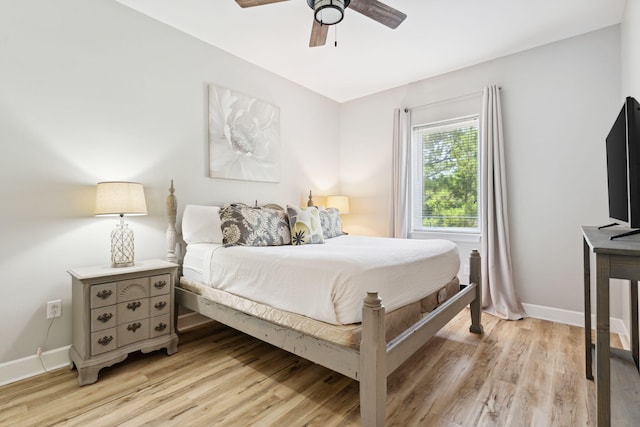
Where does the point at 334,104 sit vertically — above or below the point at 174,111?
above

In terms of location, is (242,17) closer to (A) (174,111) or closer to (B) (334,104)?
(A) (174,111)

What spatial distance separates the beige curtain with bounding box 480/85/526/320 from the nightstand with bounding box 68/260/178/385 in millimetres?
3009

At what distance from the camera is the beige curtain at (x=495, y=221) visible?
10.1ft

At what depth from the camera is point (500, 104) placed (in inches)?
126

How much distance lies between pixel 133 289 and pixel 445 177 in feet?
11.2

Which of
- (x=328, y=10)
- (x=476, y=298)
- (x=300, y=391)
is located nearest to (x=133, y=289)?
(x=300, y=391)

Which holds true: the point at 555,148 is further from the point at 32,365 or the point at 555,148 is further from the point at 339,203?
the point at 32,365

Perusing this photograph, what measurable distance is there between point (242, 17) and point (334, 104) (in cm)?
217

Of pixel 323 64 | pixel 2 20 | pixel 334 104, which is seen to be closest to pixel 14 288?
pixel 2 20

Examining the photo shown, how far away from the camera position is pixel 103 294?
1.98 meters

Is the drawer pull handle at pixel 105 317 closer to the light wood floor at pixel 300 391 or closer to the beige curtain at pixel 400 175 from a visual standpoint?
the light wood floor at pixel 300 391

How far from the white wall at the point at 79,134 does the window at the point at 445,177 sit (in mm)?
2452

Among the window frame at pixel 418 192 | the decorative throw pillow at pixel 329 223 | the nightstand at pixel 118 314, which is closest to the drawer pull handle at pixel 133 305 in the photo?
the nightstand at pixel 118 314

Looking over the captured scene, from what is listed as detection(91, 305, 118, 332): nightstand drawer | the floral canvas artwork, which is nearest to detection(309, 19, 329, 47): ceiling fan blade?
the floral canvas artwork
